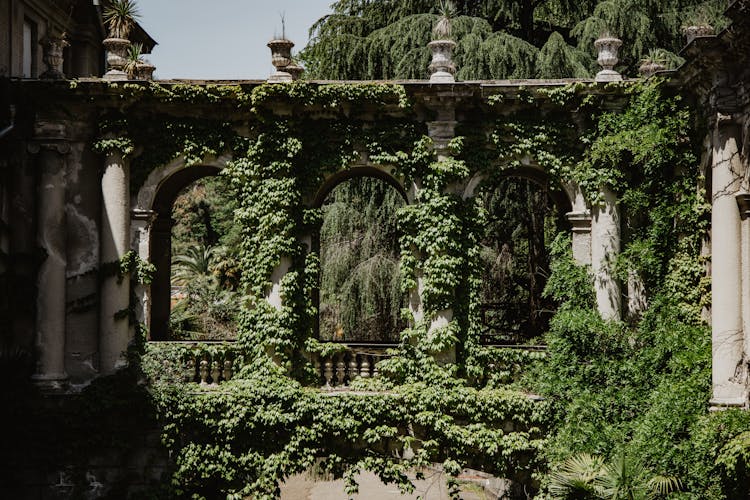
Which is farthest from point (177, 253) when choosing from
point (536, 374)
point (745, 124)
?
point (745, 124)

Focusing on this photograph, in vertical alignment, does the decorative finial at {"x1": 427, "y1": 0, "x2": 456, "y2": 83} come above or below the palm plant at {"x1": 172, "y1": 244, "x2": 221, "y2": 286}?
above

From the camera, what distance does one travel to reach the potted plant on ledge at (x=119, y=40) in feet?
52.3

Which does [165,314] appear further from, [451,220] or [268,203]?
[451,220]

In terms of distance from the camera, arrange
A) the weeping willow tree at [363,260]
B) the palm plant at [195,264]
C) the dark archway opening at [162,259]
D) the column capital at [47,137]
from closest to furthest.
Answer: the column capital at [47,137], the dark archway opening at [162,259], the weeping willow tree at [363,260], the palm plant at [195,264]

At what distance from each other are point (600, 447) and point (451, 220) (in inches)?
195

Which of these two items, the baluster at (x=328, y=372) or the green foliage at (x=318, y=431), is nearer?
the green foliage at (x=318, y=431)

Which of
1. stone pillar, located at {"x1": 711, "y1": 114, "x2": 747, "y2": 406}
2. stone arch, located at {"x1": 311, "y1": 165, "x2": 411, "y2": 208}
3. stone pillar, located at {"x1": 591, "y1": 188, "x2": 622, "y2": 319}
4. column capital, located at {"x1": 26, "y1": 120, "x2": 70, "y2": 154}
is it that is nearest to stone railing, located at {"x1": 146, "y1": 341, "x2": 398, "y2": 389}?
stone arch, located at {"x1": 311, "y1": 165, "x2": 411, "y2": 208}

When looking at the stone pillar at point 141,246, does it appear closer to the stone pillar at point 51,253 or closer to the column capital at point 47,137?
the stone pillar at point 51,253

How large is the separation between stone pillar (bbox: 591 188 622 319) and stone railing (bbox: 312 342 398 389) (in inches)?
170

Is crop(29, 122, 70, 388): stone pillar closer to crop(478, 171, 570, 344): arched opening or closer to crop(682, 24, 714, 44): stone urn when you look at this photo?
crop(478, 171, 570, 344): arched opening

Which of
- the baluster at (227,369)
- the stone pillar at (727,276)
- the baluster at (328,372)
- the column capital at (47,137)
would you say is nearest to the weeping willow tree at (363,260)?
the baluster at (328,372)

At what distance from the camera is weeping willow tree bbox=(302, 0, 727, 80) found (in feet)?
76.6

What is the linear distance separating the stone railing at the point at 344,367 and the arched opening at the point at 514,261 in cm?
702

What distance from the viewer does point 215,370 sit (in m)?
16.3
